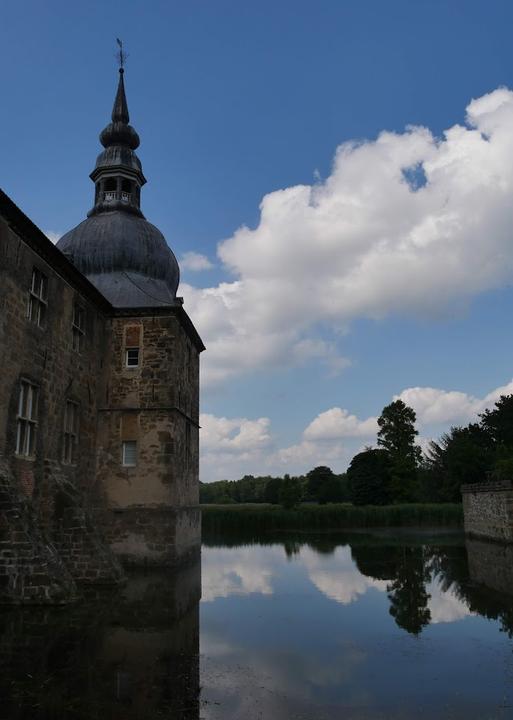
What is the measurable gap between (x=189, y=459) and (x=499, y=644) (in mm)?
15791

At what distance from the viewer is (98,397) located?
19.7 m

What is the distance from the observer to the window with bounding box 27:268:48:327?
15133 millimetres

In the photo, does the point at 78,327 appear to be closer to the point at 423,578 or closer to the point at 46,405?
the point at 46,405

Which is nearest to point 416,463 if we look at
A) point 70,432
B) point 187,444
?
point 187,444

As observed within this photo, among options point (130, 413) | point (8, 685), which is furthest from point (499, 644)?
point (130, 413)

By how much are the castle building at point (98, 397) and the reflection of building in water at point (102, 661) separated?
155 cm

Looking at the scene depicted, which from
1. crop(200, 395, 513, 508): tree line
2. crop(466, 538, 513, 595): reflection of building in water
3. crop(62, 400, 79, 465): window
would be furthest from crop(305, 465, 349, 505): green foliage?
crop(62, 400, 79, 465): window

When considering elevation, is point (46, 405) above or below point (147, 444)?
above

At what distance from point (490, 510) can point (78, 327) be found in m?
A: 19.7

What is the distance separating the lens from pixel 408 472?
5156 cm

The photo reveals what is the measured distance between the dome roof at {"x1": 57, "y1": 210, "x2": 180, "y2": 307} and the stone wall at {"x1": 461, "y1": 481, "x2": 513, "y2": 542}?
1541 cm

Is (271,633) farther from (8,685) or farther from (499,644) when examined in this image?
(8,685)

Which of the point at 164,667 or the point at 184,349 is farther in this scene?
the point at 184,349

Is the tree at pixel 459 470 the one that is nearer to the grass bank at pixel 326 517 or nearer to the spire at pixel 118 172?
the grass bank at pixel 326 517
